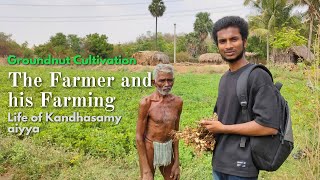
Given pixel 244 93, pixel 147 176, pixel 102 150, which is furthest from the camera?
pixel 102 150

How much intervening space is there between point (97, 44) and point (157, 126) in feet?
91.2

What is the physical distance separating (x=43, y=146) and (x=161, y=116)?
443 centimetres

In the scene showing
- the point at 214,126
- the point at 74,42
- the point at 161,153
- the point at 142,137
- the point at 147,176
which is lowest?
the point at 147,176

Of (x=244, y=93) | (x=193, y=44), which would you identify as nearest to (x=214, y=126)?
(x=244, y=93)

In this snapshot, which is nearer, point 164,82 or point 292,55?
point 164,82

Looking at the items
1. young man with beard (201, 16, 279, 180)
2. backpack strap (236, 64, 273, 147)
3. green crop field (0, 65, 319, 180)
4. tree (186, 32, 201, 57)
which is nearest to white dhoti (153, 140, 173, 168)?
young man with beard (201, 16, 279, 180)

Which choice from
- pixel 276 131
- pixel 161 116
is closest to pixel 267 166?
pixel 276 131

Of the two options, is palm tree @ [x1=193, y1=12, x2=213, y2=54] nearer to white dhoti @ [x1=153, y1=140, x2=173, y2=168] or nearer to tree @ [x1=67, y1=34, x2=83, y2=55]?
tree @ [x1=67, y1=34, x2=83, y2=55]

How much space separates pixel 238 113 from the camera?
85.2 inches

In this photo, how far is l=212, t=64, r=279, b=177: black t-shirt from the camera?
2.03 m

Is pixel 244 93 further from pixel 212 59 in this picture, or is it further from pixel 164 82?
pixel 212 59

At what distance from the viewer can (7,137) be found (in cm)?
717

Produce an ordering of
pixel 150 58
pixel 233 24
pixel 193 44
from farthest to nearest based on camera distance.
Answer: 1. pixel 193 44
2. pixel 150 58
3. pixel 233 24

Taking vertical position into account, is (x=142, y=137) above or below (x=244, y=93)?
below
